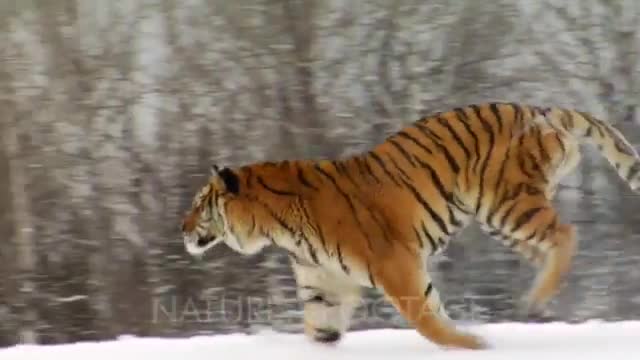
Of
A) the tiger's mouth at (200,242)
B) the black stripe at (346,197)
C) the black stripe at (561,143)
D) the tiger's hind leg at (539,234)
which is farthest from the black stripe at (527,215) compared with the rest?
the tiger's mouth at (200,242)

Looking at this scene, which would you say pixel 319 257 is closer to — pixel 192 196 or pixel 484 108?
pixel 484 108

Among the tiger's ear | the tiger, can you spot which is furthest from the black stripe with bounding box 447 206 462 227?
the tiger's ear

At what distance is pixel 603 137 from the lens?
1570 millimetres

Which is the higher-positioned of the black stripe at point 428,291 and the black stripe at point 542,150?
the black stripe at point 542,150

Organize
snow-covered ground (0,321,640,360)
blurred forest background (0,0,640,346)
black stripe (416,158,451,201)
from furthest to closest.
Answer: blurred forest background (0,0,640,346), black stripe (416,158,451,201), snow-covered ground (0,321,640,360)

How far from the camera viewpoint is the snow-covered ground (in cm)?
140

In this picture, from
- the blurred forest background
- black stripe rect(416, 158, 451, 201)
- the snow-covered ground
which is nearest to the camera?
the snow-covered ground

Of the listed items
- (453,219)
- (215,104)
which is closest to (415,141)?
(453,219)

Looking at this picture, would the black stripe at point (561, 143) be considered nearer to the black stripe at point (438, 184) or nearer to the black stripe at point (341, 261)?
the black stripe at point (438, 184)

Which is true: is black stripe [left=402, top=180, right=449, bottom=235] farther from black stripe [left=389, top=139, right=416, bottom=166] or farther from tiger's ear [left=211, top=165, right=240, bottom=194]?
tiger's ear [left=211, top=165, right=240, bottom=194]

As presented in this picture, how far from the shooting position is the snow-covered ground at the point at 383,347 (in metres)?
1.40

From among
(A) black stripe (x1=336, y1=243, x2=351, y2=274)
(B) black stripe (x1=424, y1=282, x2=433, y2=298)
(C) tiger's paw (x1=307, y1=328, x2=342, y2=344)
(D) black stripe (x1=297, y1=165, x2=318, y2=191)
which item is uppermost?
(D) black stripe (x1=297, y1=165, x2=318, y2=191)

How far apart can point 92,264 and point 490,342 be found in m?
0.88

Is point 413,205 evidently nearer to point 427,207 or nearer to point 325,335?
point 427,207
